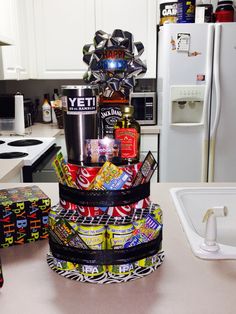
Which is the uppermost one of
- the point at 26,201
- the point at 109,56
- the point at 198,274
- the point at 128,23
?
the point at 128,23

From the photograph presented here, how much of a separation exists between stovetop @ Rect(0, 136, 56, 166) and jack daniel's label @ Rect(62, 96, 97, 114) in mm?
1220

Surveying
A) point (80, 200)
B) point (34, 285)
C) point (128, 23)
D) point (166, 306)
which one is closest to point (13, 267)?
point (34, 285)

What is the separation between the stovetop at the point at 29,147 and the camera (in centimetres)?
209

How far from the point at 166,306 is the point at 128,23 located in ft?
9.24

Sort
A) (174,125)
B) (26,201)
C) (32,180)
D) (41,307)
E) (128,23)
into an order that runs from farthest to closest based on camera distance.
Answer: (128,23) < (174,125) < (32,180) < (26,201) < (41,307)

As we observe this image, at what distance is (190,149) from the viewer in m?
2.77

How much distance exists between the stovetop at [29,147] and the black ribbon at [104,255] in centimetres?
132

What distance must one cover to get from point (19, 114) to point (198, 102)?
1410 mm

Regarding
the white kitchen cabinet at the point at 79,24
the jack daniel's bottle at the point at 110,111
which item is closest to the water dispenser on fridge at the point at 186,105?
the white kitchen cabinet at the point at 79,24

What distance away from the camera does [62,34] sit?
3.11 meters

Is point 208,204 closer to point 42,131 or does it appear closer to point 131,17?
point 42,131

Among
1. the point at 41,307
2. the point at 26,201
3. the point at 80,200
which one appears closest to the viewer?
the point at 41,307

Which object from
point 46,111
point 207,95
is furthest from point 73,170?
point 46,111

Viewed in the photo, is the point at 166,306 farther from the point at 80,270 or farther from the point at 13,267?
the point at 13,267
